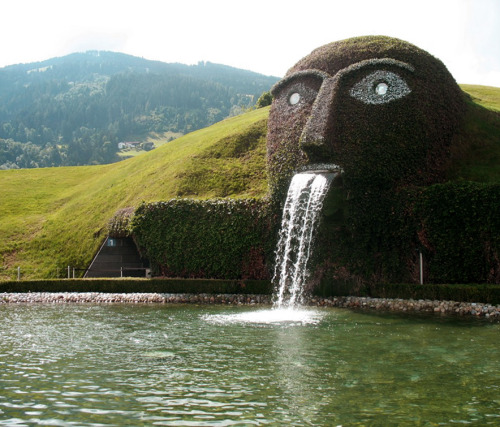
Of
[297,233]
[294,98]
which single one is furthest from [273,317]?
[294,98]

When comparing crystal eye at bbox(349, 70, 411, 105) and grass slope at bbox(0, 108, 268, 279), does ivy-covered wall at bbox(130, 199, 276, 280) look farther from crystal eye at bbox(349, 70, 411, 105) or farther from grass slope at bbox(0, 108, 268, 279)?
crystal eye at bbox(349, 70, 411, 105)

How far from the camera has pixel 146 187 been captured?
3359 centimetres

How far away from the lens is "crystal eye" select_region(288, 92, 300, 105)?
77.0ft

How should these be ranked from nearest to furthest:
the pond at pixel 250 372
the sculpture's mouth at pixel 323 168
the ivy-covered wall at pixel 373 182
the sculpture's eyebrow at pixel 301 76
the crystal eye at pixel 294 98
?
the pond at pixel 250 372
the ivy-covered wall at pixel 373 182
the sculpture's mouth at pixel 323 168
the sculpture's eyebrow at pixel 301 76
the crystal eye at pixel 294 98

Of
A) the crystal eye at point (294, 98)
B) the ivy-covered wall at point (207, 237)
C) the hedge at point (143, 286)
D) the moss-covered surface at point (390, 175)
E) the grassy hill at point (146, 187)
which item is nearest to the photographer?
the moss-covered surface at point (390, 175)

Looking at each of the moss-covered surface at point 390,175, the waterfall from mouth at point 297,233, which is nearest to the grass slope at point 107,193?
the waterfall from mouth at point 297,233

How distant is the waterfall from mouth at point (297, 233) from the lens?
20812 mm

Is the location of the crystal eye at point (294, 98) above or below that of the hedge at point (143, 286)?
above

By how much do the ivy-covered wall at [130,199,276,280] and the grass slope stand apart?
11.8 ft

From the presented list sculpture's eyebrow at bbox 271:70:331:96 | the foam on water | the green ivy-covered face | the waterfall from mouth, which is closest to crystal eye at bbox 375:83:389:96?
the green ivy-covered face

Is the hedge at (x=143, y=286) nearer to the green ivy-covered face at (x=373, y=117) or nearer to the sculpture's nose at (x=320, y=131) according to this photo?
the green ivy-covered face at (x=373, y=117)

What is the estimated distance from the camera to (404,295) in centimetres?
1950

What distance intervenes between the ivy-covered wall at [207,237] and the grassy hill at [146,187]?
12.0 feet

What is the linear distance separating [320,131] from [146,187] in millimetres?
15941
